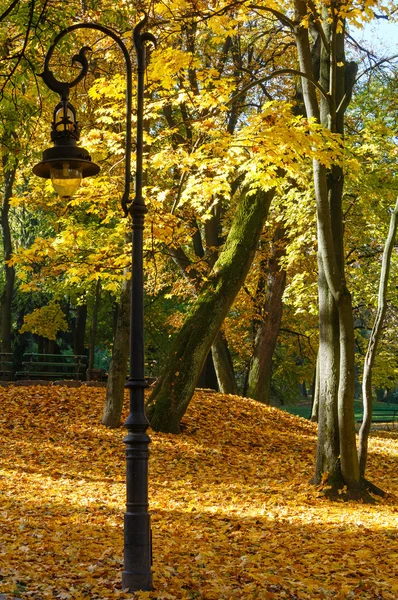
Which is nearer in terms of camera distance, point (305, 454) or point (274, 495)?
point (274, 495)

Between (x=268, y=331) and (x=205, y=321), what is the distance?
6875mm

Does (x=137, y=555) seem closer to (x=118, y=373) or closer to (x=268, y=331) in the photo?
(x=118, y=373)

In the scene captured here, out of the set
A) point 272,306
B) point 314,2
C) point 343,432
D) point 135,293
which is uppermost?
point 314,2

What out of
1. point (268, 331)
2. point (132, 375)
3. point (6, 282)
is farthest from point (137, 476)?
point (6, 282)

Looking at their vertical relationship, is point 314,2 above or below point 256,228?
above

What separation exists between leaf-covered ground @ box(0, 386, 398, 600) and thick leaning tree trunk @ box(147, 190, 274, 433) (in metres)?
0.61

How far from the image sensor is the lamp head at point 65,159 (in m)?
5.96

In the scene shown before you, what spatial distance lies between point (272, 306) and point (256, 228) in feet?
21.7

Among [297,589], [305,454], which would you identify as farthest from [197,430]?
[297,589]

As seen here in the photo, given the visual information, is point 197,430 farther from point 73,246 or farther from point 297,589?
point 297,589

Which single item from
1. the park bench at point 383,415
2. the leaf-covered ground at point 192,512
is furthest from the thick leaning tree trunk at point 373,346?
the park bench at point 383,415

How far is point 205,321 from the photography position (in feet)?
47.6

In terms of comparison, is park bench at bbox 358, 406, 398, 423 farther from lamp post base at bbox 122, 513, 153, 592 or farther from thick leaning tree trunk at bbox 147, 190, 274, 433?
lamp post base at bbox 122, 513, 153, 592

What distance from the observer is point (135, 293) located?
6.22 m
